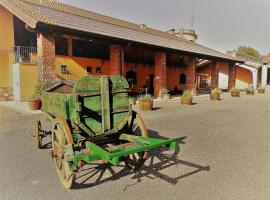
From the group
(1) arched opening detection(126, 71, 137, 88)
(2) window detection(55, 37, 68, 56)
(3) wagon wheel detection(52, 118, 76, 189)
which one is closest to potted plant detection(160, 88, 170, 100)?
(1) arched opening detection(126, 71, 137, 88)

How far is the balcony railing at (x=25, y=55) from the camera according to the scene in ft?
49.5

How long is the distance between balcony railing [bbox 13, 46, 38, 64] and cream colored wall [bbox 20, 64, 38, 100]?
18.0 inches

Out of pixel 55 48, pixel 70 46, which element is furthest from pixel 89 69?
pixel 55 48

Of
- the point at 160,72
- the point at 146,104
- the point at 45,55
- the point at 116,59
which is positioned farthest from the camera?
the point at 160,72

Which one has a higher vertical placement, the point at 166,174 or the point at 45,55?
the point at 45,55

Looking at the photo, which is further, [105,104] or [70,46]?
[70,46]

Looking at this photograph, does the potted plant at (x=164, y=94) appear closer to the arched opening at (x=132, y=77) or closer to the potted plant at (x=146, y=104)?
the arched opening at (x=132, y=77)

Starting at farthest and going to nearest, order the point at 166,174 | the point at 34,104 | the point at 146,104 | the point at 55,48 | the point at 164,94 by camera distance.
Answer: the point at 164,94 < the point at 55,48 < the point at 146,104 < the point at 34,104 < the point at 166,174

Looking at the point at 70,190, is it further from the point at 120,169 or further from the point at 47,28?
the point at 47,28

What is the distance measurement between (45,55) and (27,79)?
3.43 m

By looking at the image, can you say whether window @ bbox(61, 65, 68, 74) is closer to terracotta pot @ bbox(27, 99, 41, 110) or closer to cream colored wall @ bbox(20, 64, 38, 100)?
cream colored wall @ bbox(20, 64, 38, 100)

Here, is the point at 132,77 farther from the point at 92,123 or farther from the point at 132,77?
the point at 92,123

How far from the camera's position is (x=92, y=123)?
4426 millimetres

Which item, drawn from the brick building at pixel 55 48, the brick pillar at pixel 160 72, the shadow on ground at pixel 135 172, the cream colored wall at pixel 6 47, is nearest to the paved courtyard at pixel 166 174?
the shadow on ground at pixel 135 172
